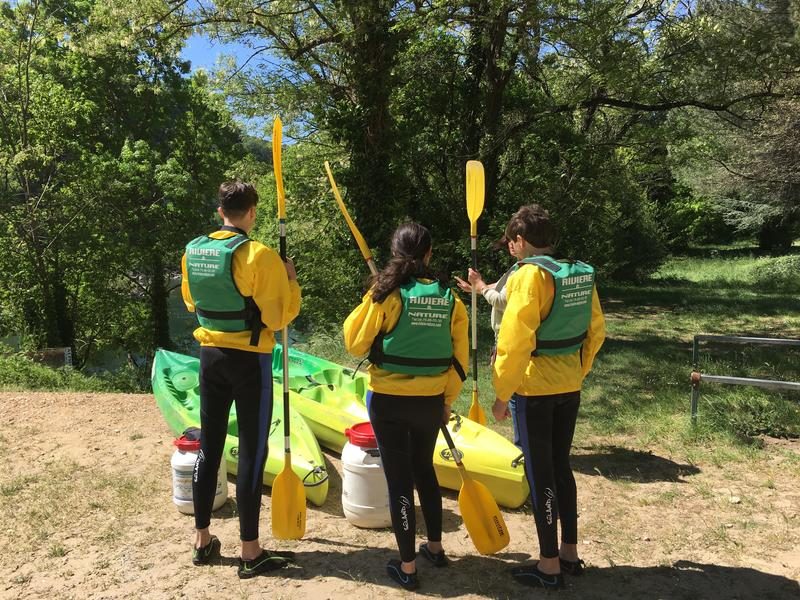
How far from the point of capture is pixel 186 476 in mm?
3354

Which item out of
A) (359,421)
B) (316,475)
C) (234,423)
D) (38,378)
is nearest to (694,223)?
(38,378)

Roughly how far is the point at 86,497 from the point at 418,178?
322 inches

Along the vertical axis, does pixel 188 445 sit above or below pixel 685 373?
above

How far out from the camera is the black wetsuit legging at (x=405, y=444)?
2494 millimetres

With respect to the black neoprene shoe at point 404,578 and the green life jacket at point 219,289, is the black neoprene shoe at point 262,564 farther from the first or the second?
the green life jacket at point 219,289

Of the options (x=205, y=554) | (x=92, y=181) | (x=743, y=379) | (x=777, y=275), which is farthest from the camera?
(x=777, y=275)

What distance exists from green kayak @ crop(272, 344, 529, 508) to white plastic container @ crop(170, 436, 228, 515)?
1.04m

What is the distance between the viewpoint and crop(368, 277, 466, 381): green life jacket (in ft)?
7.98

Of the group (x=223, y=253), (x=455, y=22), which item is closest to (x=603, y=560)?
(x=223, y=253)

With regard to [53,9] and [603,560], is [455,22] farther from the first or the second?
[53,9]

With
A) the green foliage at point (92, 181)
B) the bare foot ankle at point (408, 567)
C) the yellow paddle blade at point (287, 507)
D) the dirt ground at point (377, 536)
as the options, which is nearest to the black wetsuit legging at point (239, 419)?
the yellow paddle blade at point (287, 507)

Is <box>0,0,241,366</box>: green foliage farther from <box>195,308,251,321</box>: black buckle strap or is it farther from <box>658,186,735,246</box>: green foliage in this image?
<box>658,186,735,246</box>: green foliage

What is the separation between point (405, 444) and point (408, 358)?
386 mm

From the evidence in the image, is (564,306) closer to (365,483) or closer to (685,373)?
(365,483)
